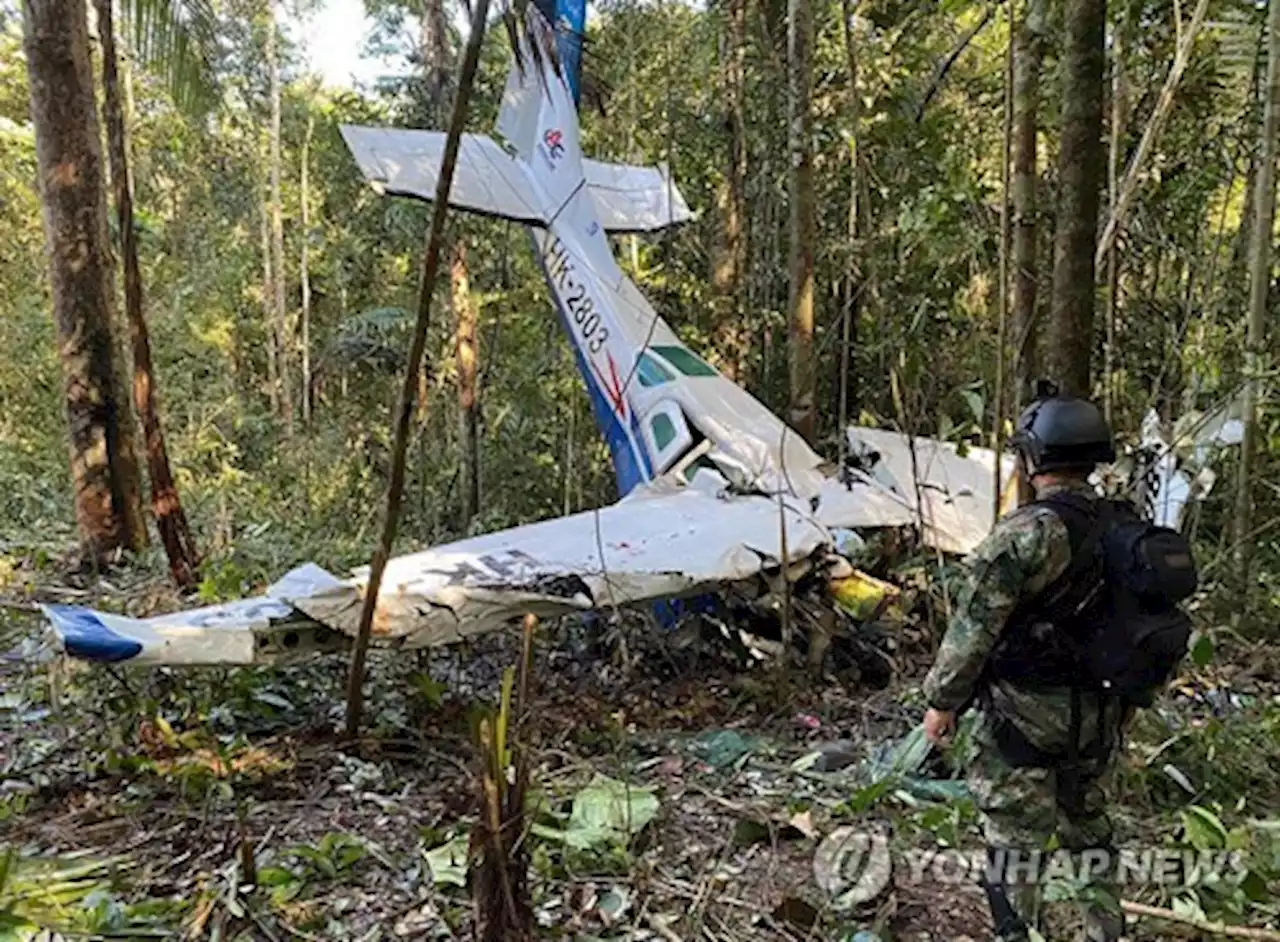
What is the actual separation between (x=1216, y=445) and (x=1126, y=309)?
5667mm

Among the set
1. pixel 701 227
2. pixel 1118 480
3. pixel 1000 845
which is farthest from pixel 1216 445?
pixel 701 227

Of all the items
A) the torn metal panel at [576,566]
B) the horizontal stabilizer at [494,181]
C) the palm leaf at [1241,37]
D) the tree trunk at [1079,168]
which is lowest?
the torn metal panel at [576,566]

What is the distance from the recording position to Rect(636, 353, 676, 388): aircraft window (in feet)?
25.7

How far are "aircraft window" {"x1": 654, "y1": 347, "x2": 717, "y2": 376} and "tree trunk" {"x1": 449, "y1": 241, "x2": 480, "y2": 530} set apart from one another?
3733 millimetres

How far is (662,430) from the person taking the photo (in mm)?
7660

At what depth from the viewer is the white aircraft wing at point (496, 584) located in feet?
14.6

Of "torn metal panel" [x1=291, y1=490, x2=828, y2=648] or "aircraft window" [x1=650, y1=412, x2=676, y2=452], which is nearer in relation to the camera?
"torn metal panel" [x1=291, y1=490, x2=828, y2=648]

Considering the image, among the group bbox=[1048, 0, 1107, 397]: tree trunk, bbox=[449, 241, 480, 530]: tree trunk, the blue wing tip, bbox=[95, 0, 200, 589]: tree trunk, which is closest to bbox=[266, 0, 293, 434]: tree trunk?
bbox=[449, 241, 480, 530]: tree trunk

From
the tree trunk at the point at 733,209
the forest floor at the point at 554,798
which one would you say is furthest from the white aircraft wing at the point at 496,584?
the tree trunk at the point at 733,209

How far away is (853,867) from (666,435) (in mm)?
4531

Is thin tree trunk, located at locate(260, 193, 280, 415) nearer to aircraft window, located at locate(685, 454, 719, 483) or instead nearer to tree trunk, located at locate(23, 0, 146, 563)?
tree trunk, located at locate(23, 0, 146, 563)

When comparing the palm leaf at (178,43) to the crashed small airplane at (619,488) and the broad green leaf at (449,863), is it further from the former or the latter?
the broad green leaf at (449,863)

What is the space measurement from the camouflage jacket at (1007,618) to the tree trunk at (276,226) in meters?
18.5

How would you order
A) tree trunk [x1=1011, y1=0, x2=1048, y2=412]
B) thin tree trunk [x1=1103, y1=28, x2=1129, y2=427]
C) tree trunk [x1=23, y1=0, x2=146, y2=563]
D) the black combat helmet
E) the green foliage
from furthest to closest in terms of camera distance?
1. tree trunk [x1=23, y1=0, x2=146, y2=563]
2. thin tree trunk [x1=1103, y1=28, x2=1129, y2=427]
3. tree trunk [x1=1011, y1=0, x2=1048, y2=412]
4. the black combat helmet
5. the green foliage
